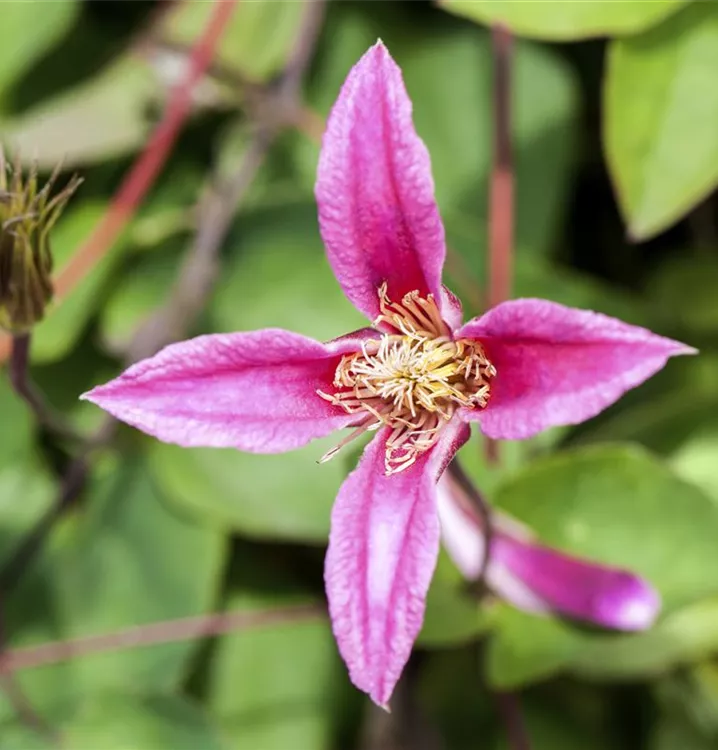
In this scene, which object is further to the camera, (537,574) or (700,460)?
(700,460)

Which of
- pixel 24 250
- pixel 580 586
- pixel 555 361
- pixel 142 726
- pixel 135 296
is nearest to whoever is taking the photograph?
pixel 555 361

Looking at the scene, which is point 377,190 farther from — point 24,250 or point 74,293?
point 74,293

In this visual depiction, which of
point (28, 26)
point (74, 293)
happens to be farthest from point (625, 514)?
point (28, 26)

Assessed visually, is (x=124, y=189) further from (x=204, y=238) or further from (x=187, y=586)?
(x=187, y=586)

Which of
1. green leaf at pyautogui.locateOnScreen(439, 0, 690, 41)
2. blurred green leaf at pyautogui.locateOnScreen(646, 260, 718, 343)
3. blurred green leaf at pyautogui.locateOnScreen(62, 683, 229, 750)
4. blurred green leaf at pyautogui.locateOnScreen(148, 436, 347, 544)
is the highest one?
green leaf at pyautogui.locateOnScreen(439, 0, 690, 41)

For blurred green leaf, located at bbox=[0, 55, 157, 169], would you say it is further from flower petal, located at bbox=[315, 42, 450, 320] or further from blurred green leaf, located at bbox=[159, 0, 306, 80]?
flower petal, located at bbox=[315, 42, 450, 320]

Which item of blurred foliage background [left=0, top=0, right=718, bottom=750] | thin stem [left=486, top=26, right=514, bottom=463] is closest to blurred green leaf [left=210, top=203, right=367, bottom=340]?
blurred foliage background [left=0, top=0, right=718, bottom=750]
